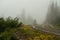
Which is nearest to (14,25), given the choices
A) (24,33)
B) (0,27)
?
(0,27)

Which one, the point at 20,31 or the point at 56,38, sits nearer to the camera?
the point at 56,38

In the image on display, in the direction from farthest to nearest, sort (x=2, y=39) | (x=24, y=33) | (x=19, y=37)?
(x=24, y=33) → (x=19, y=37) → (x=2, y=39)

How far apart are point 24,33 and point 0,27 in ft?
6.79

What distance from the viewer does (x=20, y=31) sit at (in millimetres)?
13234

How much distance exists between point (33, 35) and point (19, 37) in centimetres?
90

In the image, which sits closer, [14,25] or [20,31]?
[20,31]

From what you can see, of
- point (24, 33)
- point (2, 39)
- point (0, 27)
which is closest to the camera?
point (2, 39)

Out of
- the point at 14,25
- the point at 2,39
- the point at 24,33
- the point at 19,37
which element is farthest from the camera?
the point at 14,25

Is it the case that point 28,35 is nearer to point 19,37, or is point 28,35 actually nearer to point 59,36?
point 19,37

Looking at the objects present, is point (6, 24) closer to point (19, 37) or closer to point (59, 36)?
point (19, 37)

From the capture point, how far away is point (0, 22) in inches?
559

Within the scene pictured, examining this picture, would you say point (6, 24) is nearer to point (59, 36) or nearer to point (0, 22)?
point (0, 22)

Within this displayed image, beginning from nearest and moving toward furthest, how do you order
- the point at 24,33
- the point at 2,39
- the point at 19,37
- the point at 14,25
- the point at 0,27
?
1. the point at 2,39
2. the point at 19,37
3. the point at 24,33
4. the point at 0,27
5. the point at 14,25

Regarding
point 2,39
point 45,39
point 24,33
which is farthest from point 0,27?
point 45,39
